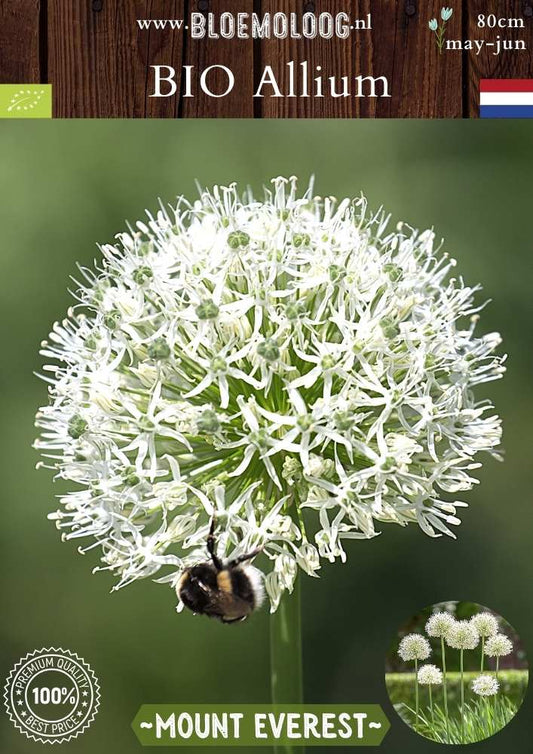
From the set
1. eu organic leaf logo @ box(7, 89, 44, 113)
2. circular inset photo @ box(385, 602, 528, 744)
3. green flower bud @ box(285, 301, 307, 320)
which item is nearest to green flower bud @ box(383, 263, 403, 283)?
green flower bud @ box(285, 301, 307, 320)

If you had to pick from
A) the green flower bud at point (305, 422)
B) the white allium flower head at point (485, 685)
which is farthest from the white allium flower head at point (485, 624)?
the green flower bud at point (305, 422)

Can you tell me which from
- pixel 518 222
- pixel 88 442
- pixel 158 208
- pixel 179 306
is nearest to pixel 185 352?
pixel 179 306

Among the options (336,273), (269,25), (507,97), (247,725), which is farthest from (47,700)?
(507,97)

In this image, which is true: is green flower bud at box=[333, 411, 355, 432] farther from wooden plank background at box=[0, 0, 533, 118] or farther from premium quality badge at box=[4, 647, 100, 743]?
premium quality badge at box=[4, 647, 100, 743]

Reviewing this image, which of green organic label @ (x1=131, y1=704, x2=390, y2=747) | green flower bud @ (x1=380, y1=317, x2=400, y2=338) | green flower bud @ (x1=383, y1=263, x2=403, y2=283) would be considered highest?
green flower bud @ (x1=383, y1=263, x2=403, y2=283)

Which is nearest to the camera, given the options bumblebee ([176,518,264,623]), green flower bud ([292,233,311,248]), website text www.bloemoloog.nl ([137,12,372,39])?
bumblebee ([176,518,264,623])

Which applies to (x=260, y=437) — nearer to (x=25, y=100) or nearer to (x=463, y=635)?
(x=463, y=635)
